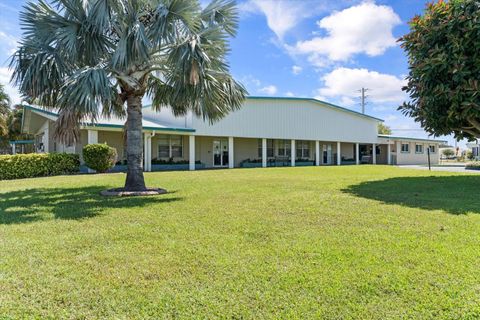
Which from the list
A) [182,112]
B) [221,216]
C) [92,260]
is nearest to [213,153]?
[182,112]

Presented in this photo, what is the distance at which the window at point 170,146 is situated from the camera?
842 inches

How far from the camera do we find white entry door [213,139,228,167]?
2386cm

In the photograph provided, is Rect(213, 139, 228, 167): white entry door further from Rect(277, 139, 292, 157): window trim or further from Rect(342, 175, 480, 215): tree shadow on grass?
Rect(342, 175, 480, 215): tree shadow on grass

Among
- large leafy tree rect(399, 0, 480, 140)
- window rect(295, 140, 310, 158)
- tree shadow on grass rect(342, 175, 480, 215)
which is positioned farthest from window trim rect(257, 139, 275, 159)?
tree shadow on grass rect(342, 175, 480, 215)

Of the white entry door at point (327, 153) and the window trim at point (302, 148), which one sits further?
the white entry door at point (327, 153)

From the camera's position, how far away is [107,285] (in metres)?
2.97

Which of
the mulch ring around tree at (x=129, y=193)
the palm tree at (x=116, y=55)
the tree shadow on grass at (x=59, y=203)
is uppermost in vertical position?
the palm tree at (x=116, y=55)

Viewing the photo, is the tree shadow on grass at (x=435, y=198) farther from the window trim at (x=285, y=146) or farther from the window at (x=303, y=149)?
the window at (x=303, y=149)

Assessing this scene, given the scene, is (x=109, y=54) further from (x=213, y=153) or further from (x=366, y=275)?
(x=213, y=153)

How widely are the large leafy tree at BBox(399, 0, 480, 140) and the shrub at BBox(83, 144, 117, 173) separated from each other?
45.9 ft

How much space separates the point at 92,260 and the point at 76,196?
5.63 meters

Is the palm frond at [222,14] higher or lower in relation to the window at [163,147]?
higher

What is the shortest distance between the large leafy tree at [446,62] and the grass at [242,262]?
4129mm

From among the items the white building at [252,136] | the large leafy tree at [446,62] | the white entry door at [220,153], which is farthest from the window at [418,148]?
the large leafy tree at [446,62]
